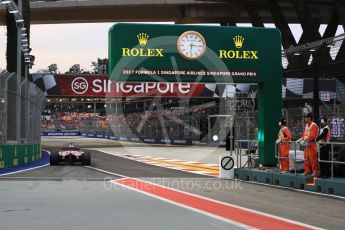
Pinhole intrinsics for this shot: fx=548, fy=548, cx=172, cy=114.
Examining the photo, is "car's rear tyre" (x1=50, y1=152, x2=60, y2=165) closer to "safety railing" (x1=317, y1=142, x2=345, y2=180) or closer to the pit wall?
the pit wall

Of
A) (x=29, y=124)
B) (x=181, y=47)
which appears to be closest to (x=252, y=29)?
(x=181, y=47)

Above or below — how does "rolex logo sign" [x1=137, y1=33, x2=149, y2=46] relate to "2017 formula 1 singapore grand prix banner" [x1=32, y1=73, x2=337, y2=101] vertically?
below

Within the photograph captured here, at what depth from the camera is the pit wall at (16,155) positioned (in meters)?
20.9

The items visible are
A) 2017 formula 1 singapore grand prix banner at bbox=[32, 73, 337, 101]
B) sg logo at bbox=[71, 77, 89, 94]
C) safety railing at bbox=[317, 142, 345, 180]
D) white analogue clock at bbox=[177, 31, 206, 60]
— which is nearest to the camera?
safety railing at bbox=[317, 142, 345, 180]

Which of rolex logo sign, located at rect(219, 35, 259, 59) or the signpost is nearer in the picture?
the signpost

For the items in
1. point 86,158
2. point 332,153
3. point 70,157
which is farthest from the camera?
point 86,158

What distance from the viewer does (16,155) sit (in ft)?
76.3

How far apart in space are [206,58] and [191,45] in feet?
2.08

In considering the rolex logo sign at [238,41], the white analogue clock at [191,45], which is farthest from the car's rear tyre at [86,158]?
the rolex logo sign at [238,41]

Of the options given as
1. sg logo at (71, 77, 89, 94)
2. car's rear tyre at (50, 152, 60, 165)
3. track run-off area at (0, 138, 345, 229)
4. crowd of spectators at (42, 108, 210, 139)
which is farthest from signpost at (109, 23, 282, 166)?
sg logo at (71, 77, 89, 94)

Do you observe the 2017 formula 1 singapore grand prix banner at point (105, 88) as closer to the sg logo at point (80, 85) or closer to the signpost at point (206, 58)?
the sg logo at point (80, 85)

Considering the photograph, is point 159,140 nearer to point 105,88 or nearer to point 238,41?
point 105,88

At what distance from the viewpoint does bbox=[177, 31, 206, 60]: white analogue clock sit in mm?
17234

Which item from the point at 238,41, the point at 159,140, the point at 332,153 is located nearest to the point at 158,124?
the point at 159,140
